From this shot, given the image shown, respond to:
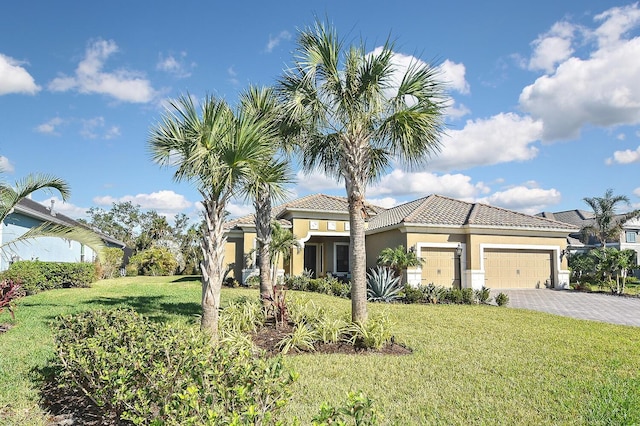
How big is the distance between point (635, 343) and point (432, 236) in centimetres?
1186

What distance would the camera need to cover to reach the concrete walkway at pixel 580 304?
13867 mm

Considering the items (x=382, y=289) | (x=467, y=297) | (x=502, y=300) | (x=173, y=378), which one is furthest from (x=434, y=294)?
(x=173, y=378)

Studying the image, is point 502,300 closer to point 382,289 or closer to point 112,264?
point 382,289

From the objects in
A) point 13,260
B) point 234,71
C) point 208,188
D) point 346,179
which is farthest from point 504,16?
point 13,260

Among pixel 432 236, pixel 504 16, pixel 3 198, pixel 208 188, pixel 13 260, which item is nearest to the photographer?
pixel 208 188

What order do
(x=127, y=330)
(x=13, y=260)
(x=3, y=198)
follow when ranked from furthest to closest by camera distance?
(x=13, y=260) → (x=3, y=198) → (x=127, y=330)

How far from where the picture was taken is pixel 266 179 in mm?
9922

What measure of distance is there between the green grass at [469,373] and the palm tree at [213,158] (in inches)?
88.7

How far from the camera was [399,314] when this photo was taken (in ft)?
43.3

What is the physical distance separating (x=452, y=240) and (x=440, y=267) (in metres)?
1.57

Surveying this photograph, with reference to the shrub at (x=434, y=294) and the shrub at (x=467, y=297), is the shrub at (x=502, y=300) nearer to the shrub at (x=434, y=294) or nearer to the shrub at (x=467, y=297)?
the shrub at (x=467, y=297)

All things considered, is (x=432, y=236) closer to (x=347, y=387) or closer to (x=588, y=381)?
(x=588, y=381)

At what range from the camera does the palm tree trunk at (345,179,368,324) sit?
923cm

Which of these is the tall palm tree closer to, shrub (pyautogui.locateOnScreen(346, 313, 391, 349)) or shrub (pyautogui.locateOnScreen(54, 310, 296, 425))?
shrub (pyautogui.locateOnScreen(346, 313, 391, 349))
